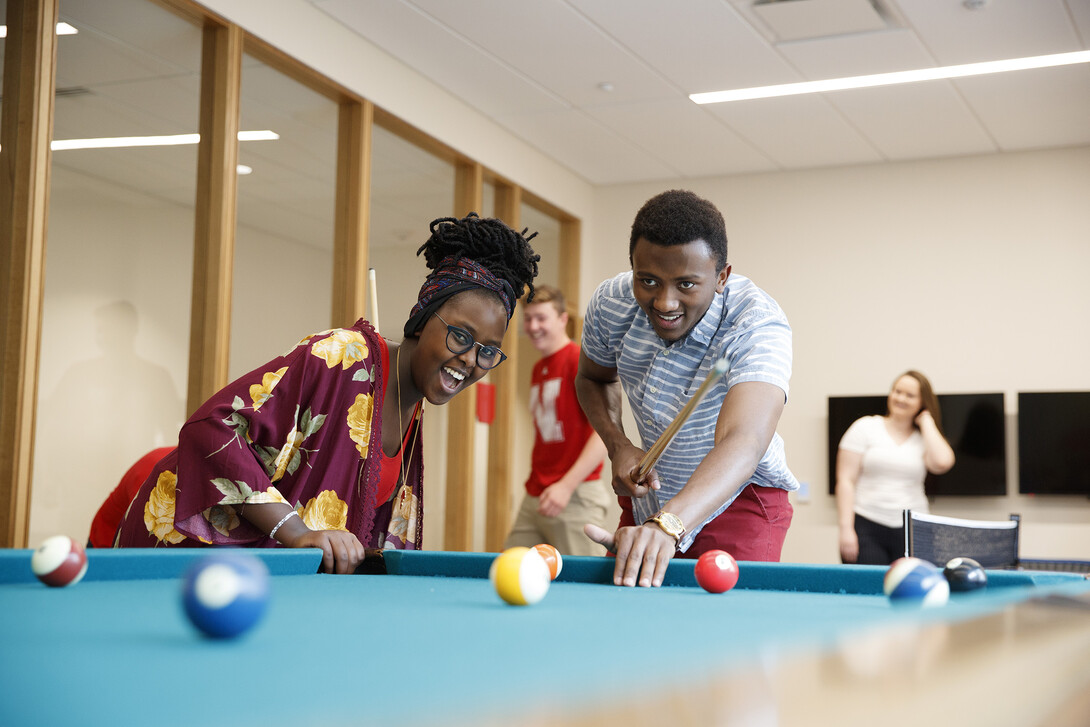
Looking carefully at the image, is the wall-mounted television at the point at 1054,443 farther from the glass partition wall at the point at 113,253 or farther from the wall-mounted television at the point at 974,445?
the glass partition wall at the point at 113,253

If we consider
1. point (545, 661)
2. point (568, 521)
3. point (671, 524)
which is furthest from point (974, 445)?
point (545, 661)

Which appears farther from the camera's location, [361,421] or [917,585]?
[361,421]

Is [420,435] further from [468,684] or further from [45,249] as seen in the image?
[468,684]

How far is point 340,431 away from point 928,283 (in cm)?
500

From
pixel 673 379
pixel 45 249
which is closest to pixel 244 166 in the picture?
pixel 45 249

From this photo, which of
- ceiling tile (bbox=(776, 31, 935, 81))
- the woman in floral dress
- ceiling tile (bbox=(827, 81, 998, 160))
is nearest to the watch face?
the woman in floral dress

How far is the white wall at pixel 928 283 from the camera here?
605 centimetres

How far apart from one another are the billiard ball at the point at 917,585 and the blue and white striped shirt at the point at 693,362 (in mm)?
742

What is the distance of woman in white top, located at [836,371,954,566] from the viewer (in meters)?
4.98

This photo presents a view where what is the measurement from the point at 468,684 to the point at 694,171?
6375 mm

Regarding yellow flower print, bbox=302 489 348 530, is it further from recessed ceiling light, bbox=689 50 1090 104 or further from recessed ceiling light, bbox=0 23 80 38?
recessed ceiling light, bbox=689 50 1090 104

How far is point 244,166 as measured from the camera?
438cm

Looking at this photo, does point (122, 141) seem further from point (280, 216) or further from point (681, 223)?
point (681, 223)

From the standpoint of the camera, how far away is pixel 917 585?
1.37 meters
